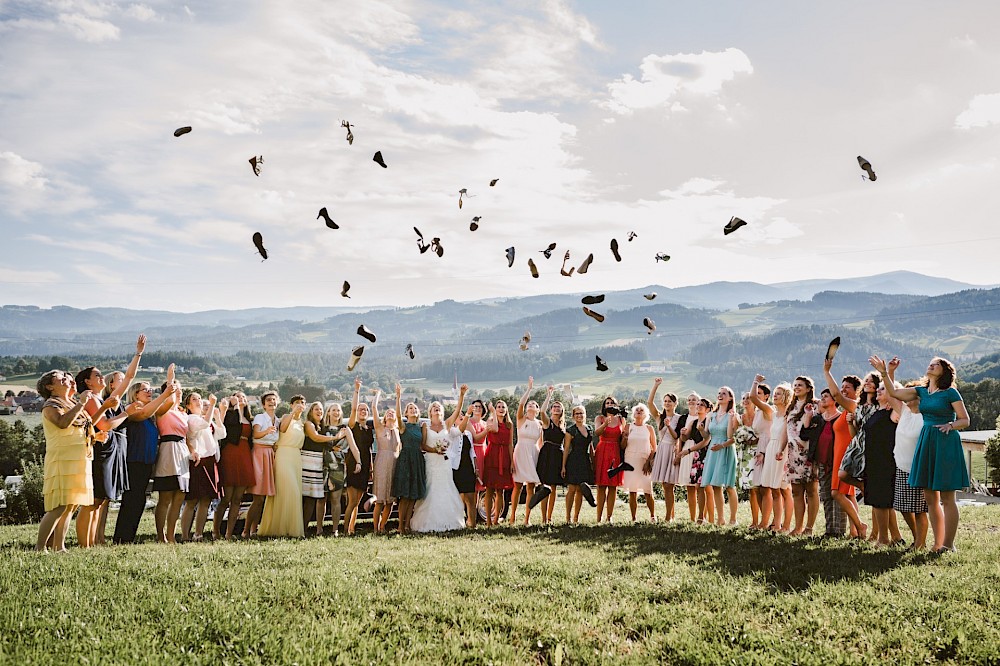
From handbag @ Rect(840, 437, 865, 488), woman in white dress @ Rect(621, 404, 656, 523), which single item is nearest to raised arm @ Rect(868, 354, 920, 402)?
handbag @ Rect(840, 437, 865, 488)

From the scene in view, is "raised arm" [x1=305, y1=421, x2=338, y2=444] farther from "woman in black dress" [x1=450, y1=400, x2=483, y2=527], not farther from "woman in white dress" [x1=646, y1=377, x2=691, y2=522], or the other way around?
"woman in white dress" [x1=646, y1=377, x2=691, y2=522]

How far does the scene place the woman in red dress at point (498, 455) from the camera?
13891 mm

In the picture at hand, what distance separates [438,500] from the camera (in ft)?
42.3

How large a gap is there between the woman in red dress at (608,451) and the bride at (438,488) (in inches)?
106

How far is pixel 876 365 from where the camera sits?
9219mm

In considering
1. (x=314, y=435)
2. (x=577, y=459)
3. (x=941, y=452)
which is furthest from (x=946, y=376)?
(x=314, y=435)

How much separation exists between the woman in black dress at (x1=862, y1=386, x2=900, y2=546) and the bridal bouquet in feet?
6.38

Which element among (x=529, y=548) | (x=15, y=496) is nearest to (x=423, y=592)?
(x=529, y=548)

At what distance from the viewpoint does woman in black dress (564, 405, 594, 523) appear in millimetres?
13477

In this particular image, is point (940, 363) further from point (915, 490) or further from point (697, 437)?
point (697, 437)

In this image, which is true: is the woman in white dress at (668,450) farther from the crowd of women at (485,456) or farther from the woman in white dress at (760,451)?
the woman in white dress at (760,451)

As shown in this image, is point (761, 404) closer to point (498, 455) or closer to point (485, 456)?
point (498, 455)

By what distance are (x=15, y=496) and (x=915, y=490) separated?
30796mm

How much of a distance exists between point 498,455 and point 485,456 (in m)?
0.28
